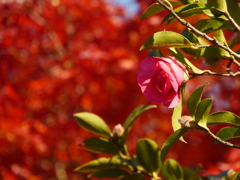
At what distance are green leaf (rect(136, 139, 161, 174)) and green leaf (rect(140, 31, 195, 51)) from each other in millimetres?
365

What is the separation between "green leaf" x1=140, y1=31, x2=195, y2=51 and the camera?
79 centimetres

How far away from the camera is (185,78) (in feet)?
2.60

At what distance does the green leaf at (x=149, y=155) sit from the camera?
1.09 metres

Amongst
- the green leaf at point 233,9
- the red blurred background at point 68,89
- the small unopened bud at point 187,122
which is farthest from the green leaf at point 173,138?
the red blurred background at point 68,89

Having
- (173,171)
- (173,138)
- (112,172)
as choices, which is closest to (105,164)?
(112,172)

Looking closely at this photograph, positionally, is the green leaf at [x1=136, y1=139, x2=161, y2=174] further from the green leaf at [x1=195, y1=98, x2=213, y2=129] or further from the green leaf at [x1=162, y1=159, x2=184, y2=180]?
the green leaf at [x1=195, y1=98, x2=213, y2=129]

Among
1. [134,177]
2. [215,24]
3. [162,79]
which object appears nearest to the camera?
[162,79]

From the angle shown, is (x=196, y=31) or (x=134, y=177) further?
(x=134, y=177)

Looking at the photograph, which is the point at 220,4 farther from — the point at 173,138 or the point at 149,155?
the point at 149,155

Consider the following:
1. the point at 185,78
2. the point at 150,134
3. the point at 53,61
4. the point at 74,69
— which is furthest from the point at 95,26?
the point at 185,78

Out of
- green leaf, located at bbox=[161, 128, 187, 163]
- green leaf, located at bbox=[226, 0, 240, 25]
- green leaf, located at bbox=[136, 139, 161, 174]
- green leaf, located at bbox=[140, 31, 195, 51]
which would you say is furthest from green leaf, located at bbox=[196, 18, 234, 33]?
green leaf, located at bbox=[136, 139, 161, 174]

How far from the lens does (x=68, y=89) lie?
3.51m

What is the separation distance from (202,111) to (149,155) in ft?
A: 1.06

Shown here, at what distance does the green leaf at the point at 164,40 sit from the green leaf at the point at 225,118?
0.52ft
